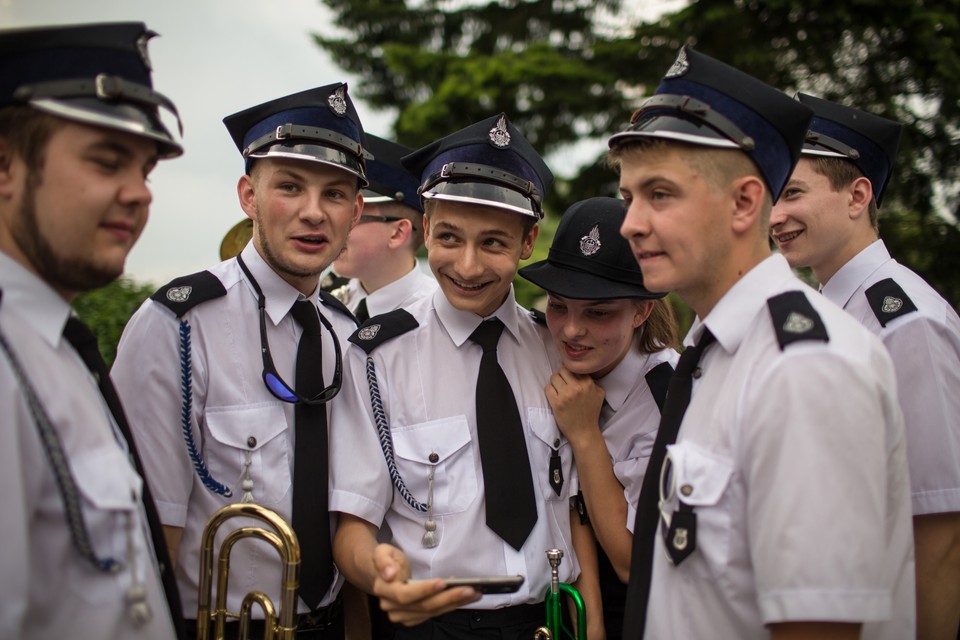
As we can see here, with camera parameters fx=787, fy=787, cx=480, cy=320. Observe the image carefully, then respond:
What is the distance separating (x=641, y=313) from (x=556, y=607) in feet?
4.56

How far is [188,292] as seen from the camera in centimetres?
338

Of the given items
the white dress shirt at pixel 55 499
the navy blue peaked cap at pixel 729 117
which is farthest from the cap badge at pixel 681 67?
the white dress shirt at pixel 55 499

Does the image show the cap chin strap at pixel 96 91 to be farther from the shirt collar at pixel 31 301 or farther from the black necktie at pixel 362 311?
the black necktie at pixel 362 311

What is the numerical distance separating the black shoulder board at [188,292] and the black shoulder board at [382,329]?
2.06 ft

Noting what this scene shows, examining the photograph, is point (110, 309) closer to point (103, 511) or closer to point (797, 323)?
point (103, 511)

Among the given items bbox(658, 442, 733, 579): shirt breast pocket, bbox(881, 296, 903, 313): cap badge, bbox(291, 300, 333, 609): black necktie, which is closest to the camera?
bbox(658, 442, 733, 579): shirt breast pocket

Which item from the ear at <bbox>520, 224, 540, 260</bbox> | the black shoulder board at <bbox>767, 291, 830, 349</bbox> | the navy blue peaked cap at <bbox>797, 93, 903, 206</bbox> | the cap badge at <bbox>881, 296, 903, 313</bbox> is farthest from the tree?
the black shoulder board at <bbox>767, 291, 830, 349</bbox>

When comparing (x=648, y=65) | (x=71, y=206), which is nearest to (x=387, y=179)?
(x=71, y=206)

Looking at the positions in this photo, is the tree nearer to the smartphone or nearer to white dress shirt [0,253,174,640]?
the smartphone

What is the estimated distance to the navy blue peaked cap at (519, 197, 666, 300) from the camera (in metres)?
3.45

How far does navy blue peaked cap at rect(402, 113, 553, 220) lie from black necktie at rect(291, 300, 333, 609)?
3.54 ft

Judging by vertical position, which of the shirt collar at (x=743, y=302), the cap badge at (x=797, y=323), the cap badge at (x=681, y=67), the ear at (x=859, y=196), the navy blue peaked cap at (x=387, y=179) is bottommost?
the cap badge at (x=797, y=323)

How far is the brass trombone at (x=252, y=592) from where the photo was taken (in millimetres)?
2898

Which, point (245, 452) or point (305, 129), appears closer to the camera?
point (245, 452)
